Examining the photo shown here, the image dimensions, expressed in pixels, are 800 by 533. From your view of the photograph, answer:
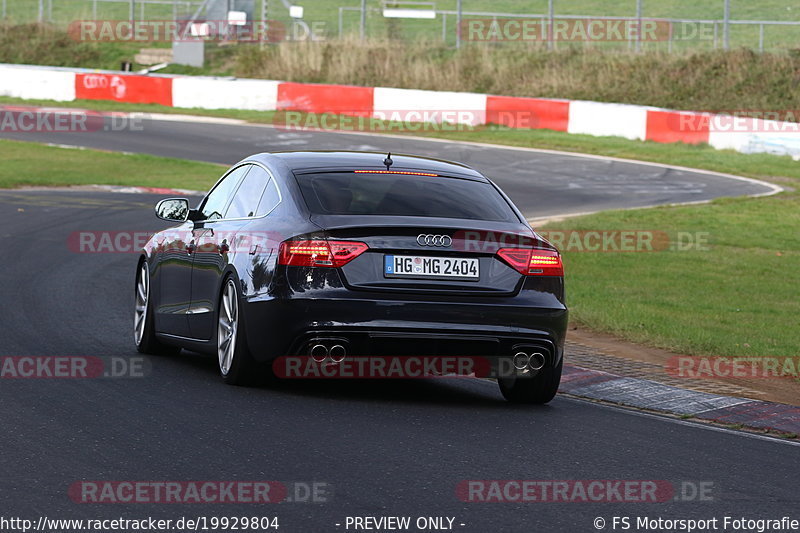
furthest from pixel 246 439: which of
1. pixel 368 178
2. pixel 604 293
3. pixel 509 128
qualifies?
pixel 509 128

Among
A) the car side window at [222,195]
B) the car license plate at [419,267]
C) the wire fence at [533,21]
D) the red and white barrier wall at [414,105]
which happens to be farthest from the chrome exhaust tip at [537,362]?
the wire fence at [533,21]

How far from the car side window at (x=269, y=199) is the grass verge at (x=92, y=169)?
16.3 m

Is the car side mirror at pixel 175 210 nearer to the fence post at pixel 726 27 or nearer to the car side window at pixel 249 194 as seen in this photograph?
the car side window at pixel 249 194

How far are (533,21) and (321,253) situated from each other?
44.6 meters

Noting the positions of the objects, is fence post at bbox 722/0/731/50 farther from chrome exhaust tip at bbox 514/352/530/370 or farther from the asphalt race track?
chrome exhaust tip at bbox 514/352/530/370

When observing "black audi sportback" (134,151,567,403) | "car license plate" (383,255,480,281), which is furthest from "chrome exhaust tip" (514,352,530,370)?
"car license plate" (383,255,480,281)

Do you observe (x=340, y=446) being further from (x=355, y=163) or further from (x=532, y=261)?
(x=355, y=163)

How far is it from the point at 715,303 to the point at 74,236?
8.68 m

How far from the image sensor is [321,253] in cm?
830

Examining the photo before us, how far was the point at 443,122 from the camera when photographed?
3647cm

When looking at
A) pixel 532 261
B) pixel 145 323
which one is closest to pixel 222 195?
pixel 145 323

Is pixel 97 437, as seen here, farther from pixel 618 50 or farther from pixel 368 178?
pixel 618 50

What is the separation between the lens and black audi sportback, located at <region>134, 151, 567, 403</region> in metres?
8.27

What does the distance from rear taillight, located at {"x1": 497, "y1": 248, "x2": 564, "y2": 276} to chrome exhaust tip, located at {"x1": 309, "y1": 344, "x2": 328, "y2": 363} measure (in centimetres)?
118
